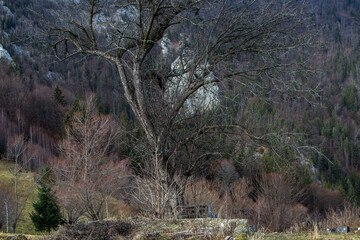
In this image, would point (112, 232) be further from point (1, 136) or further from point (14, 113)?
point (14, 113)

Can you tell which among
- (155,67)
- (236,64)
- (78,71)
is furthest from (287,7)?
(78,71)

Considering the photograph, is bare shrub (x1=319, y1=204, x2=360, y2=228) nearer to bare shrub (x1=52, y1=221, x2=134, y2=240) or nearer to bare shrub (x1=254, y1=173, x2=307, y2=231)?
bare shrub (x1=52, y1=221, x2=134, y2=240)

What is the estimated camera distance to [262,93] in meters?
5.46

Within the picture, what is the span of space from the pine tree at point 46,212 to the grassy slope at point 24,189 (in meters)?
3.39

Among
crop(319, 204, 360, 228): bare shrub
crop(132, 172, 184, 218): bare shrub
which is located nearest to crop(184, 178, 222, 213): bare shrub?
crop(132, 172, 184, 218): bare shrub

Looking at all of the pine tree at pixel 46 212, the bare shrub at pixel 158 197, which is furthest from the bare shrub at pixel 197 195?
the pine tree at pixel 46 212

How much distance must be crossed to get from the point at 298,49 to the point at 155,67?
106 inches

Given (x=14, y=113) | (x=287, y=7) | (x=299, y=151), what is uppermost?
(x=14, y=113)

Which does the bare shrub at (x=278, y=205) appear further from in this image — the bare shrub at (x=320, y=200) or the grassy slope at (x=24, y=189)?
the grassy slope at (x=24, y=189)

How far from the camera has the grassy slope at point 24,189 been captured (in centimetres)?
2278

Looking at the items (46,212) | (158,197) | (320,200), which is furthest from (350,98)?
(158,197)

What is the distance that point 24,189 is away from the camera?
2870cm

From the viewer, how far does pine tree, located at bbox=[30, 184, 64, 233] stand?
18.6 meters

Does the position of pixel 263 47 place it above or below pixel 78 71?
below
